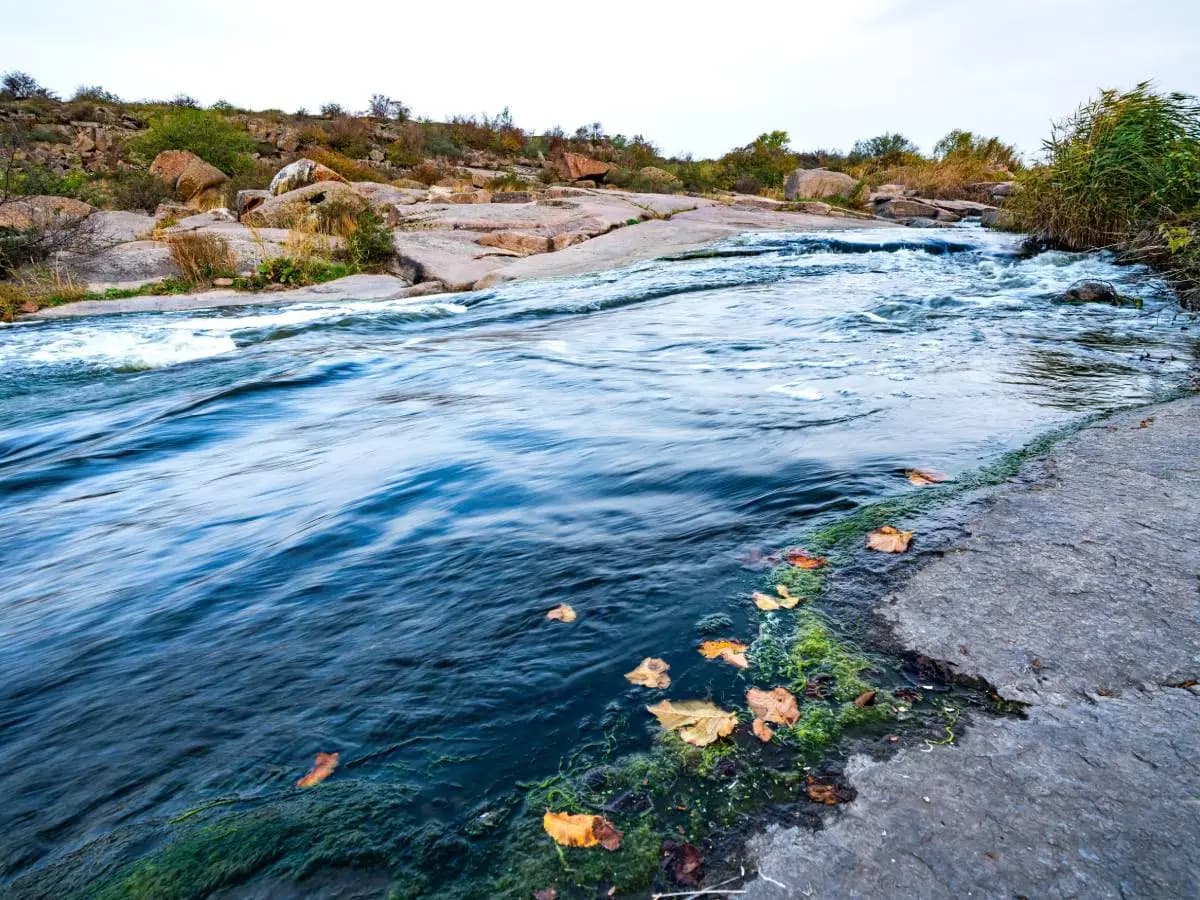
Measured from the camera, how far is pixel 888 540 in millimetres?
2359

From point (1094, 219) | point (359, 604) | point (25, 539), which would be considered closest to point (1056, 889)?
point (359, 604)

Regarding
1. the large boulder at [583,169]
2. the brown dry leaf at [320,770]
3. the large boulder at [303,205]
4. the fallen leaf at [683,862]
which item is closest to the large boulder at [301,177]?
the large boulder at [303,205]

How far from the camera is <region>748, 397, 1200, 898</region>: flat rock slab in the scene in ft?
3.78

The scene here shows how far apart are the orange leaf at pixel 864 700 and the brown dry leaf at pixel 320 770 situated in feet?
3.90

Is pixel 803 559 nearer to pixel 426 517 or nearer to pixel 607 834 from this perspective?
pixel 607 834

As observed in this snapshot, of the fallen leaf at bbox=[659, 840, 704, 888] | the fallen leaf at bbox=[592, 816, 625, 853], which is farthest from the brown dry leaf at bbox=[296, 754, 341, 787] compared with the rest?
the fallen leaf at bbox=[659, 840, 704, 888]

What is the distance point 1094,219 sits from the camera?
977 centimetres

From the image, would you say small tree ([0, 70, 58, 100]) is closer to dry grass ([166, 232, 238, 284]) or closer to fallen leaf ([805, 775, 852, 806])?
dry grass ([166, 232, 238, 284])

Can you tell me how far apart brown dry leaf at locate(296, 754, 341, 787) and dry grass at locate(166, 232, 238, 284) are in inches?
509

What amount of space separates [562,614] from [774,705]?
75cm

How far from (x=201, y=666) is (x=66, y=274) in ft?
43.6

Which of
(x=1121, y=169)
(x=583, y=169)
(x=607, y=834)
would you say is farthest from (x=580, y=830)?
(x=583, y=169)

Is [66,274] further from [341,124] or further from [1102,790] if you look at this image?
[341,124]

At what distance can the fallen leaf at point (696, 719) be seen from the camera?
157 cm
